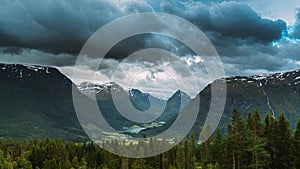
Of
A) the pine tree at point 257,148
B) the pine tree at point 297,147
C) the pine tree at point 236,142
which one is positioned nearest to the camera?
the pine tree at point 257,148

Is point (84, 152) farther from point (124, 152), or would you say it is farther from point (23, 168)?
point (23, 168)

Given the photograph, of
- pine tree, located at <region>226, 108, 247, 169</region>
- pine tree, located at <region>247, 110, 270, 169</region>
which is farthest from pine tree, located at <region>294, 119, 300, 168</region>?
pine tree, located at <region>226, 108, 247, 169</region>

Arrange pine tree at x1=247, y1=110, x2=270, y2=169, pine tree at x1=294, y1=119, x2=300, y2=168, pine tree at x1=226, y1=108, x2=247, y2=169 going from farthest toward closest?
1. pine tree at x1=294, y1=119, x2=300, y2=168
2. pine tree at x1=226, y1=108, x2=247, y2=169
3. pine tree at x1=247, y1=110, x2=270, y2=169

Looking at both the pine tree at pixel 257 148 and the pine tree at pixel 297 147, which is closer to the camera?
the pine tree at pixel 257 148

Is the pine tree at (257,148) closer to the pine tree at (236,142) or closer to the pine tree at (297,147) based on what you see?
the pine tree at (236,142)

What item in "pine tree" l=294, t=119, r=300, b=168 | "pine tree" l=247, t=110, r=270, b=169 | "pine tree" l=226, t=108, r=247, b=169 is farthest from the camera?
"pine tree" l=294, t=119, r=300, b=168

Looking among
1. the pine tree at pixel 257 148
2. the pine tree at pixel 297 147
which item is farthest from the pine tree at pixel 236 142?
the pine tree at pixel 297 147

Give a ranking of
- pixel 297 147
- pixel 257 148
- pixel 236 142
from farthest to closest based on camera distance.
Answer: pixel 297 147 < pixel 236 142 < pixel 257 148

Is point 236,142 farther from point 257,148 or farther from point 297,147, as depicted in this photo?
point 297,147

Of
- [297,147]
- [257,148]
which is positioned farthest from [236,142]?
[297,147]

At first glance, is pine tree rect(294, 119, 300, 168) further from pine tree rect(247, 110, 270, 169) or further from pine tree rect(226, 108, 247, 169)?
pine tree rect(226, 108, 247, 169)

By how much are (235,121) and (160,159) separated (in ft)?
162

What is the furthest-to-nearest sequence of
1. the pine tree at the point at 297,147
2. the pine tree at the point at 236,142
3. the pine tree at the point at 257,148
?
the pine tree at the point at 297,147, the pine tree at the point at 236,142, the pine tree at the point at 257,148

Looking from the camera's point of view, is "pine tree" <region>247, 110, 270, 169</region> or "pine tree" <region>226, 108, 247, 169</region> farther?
"pine tree" <region>226, 108, 247, 169</region>
